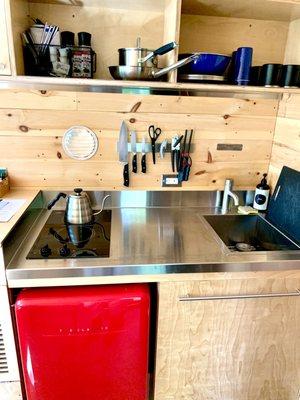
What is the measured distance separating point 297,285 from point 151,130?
38.3 inches

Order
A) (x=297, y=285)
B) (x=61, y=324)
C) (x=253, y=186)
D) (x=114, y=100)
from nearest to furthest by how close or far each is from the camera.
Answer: (x=61, y=324)
(x=297, y=285)
(x=114, y=100)
(x=253, y=186)

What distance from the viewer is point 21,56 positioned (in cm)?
126

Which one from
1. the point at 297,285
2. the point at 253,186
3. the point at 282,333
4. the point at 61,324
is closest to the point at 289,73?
the point at 253,186

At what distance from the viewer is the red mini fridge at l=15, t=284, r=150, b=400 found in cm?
105

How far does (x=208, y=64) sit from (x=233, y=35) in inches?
13.9

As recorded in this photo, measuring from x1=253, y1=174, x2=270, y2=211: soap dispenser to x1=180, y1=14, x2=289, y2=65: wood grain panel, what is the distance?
64cm

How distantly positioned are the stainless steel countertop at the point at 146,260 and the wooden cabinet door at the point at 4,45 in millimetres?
671

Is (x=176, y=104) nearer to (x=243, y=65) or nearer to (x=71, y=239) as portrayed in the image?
(x=243, y=65)

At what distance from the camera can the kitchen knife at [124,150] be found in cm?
150

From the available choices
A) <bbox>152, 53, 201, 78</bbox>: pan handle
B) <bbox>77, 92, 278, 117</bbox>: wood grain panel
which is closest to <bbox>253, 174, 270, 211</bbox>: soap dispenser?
<bbox>77, 92, 278, 117</bbox>: wood grain panel

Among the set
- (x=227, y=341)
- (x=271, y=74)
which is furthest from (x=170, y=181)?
(x=227, y=341)

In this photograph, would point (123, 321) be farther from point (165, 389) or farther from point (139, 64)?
point (139, 64)

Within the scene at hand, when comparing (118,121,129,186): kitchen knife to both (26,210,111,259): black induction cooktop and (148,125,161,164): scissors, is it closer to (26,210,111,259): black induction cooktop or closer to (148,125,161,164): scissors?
(148,125,161,164): scissors

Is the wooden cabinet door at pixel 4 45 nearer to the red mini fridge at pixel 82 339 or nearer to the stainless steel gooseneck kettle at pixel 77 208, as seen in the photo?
the stainless steel gooseneck kettle at pixel 77 208
